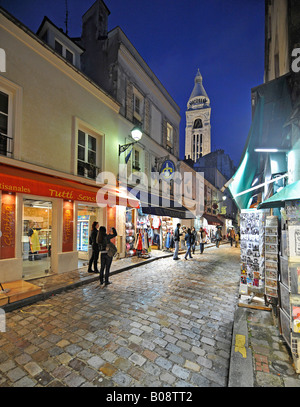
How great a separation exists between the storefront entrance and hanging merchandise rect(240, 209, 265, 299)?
7022 millimetres

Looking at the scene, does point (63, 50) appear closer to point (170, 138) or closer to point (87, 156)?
point (87, 156)

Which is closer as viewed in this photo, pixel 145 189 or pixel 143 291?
pixel 143 291

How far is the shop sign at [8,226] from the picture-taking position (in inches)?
229

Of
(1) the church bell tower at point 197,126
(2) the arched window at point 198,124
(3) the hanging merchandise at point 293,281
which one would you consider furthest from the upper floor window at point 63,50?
(2) the arched window at point 198,124

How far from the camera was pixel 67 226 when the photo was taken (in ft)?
25.5

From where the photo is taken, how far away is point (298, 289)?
2.81m

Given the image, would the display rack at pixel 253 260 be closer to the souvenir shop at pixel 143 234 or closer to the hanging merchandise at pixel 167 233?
the souvenir shop at pixel 143 234

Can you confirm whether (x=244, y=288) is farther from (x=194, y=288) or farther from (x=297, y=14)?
(x=297, y=14)

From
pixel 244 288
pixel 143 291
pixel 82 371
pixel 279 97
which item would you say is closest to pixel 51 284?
pixel 143 291

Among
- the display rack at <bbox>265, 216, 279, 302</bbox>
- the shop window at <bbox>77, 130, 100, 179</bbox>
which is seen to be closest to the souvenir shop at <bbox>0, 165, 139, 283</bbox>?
the shop window at <bbox>77, 130, 100, 179</bbox>

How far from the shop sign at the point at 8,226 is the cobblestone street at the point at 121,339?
2166 millimetres

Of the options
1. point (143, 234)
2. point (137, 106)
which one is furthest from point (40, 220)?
point (137, 106)

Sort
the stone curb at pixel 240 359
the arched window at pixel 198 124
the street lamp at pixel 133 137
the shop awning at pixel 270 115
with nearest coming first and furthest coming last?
the stone curb at pixel 240 359 < the shop awning at pixel 270 115 < the street lamp at pixel 133 137 < the arched window at pixel 198 124

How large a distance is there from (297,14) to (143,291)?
25.2 feet
